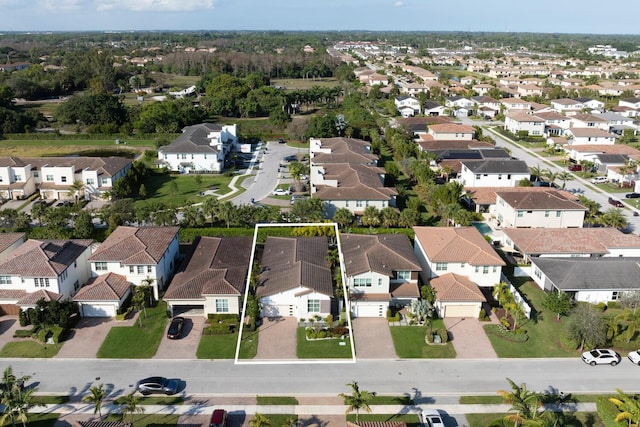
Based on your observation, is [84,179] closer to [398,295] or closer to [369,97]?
[398,295]

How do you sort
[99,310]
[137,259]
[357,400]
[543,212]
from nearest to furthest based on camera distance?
[357,400] → [99,310] → [137,259] → [543,212]

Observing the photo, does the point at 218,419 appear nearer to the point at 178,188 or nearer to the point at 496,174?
the point at 178,188

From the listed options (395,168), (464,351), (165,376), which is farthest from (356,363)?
(395,168)

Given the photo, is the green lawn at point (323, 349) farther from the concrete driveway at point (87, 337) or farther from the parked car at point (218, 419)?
the concrete driveway at point (87, 337)

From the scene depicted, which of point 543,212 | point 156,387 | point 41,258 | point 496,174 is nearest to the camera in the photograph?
point 156,387

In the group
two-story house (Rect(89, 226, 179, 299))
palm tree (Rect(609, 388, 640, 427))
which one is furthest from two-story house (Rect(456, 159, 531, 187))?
palm tree (Rect(609, 388, 640, 427))

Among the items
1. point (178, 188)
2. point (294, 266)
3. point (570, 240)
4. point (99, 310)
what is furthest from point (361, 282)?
point (178, 188)

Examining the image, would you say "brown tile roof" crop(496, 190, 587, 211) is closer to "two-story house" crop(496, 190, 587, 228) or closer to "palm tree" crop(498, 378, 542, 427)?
"two-story house" crop(496, 190, 587, 228)
